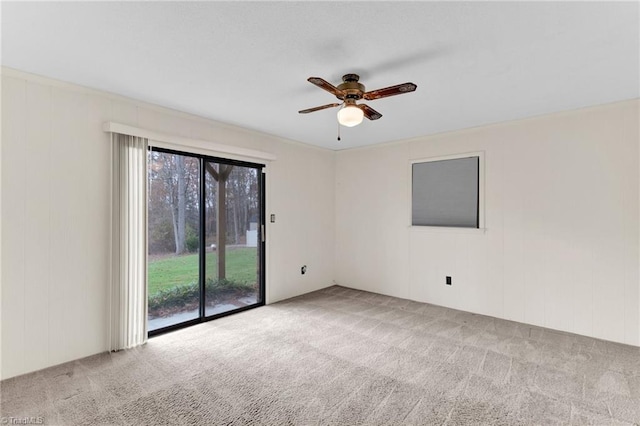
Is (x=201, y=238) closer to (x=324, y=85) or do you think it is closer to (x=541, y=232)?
(x=324, y=85)

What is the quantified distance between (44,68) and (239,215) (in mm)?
2443

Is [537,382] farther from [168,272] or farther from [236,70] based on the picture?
[168,272]

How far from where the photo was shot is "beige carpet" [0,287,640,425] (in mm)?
2152

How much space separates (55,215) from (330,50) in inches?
108

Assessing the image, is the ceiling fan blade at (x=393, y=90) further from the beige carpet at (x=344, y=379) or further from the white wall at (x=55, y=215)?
the white wall at (x=55, y=215)

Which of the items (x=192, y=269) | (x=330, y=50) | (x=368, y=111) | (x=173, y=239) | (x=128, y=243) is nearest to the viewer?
(x=330, y=50)

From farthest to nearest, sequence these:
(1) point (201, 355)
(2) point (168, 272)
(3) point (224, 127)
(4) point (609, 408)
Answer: (3) point (224, 127) < (2) point (168, 272) < (1) point (201, 355) < (4) point (609, 408)

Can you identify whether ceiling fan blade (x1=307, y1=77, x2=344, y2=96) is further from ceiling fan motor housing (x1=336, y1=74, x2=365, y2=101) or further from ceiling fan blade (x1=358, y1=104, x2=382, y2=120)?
ceiling fan blade (x1=358, y1=104, x2=382, y2=120)

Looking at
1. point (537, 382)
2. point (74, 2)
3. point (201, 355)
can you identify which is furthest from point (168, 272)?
point (537, 382)

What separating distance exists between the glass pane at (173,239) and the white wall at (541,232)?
2936 millimetres

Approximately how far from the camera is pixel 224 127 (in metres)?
4.09

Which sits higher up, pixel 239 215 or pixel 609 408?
pixel 239 215

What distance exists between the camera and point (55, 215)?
279 cm

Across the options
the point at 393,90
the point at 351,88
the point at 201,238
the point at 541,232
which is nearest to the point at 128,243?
the point at 201,238
